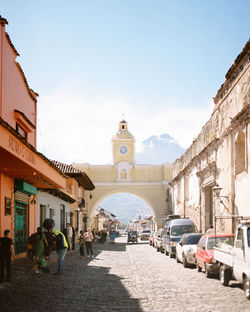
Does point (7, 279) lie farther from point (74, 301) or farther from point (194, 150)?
point (194, 150)

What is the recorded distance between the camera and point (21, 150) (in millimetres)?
13086

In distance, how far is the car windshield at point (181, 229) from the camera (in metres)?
25.2

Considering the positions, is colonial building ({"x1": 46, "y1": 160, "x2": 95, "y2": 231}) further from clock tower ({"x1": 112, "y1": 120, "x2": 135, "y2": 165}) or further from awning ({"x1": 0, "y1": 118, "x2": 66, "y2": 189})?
clock tower ({"x1": 112, "y1": 120, "x2": 135, "y2": 165})

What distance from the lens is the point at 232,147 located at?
19703mm

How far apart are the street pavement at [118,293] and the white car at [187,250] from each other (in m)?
1.82

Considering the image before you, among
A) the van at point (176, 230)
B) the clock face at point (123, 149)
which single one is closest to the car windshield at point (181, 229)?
the van at point (176, 230)

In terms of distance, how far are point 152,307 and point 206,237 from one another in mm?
6526

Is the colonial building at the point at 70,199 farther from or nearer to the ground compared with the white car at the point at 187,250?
farther from the ground

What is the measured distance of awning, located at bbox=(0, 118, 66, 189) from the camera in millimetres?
11477

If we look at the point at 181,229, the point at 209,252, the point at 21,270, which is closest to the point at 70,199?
the point at 181,229

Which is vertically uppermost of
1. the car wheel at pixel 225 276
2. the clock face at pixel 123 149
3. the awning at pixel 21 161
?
the clock face at pixel 123 149

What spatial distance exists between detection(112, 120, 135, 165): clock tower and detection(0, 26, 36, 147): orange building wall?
36.9m

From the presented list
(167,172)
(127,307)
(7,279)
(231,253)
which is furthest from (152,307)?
(167,172)

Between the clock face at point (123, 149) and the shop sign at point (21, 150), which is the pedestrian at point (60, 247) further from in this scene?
the clock face at point (123, 149)
